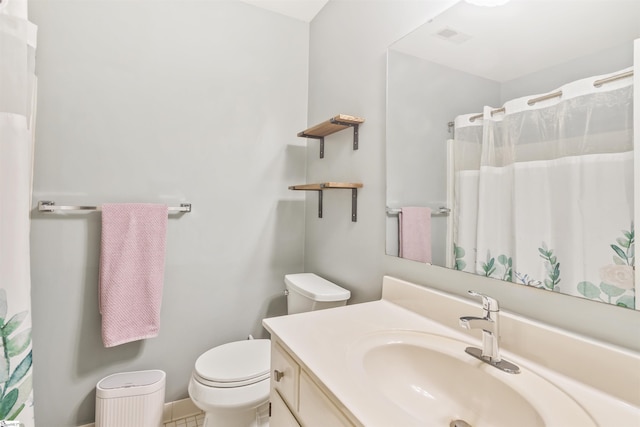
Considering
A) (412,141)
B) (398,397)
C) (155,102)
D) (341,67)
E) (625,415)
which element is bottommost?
(398,397)

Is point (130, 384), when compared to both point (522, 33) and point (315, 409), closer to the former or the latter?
point (315, 409)

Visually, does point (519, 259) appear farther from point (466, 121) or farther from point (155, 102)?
point (155, 102)

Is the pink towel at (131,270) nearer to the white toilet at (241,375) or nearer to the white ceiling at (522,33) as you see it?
the white toilet at (241,375)

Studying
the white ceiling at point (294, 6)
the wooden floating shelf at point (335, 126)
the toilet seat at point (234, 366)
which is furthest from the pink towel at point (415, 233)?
the white ceiling at point (294, 6)

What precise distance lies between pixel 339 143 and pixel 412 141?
53 centimetres

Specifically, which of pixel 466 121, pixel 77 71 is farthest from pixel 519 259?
pixel 77 71

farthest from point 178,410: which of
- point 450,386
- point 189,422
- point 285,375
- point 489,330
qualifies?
point 489,330

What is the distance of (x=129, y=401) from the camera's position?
145 cm

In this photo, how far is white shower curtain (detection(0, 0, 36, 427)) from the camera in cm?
90

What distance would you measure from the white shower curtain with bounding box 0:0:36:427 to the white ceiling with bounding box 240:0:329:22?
4.03 feet

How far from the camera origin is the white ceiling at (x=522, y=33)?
0.70m

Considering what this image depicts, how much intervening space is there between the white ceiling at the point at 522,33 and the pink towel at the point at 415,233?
0.52m

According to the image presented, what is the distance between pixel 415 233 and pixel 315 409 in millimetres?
730

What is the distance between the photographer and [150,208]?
5.09ft
